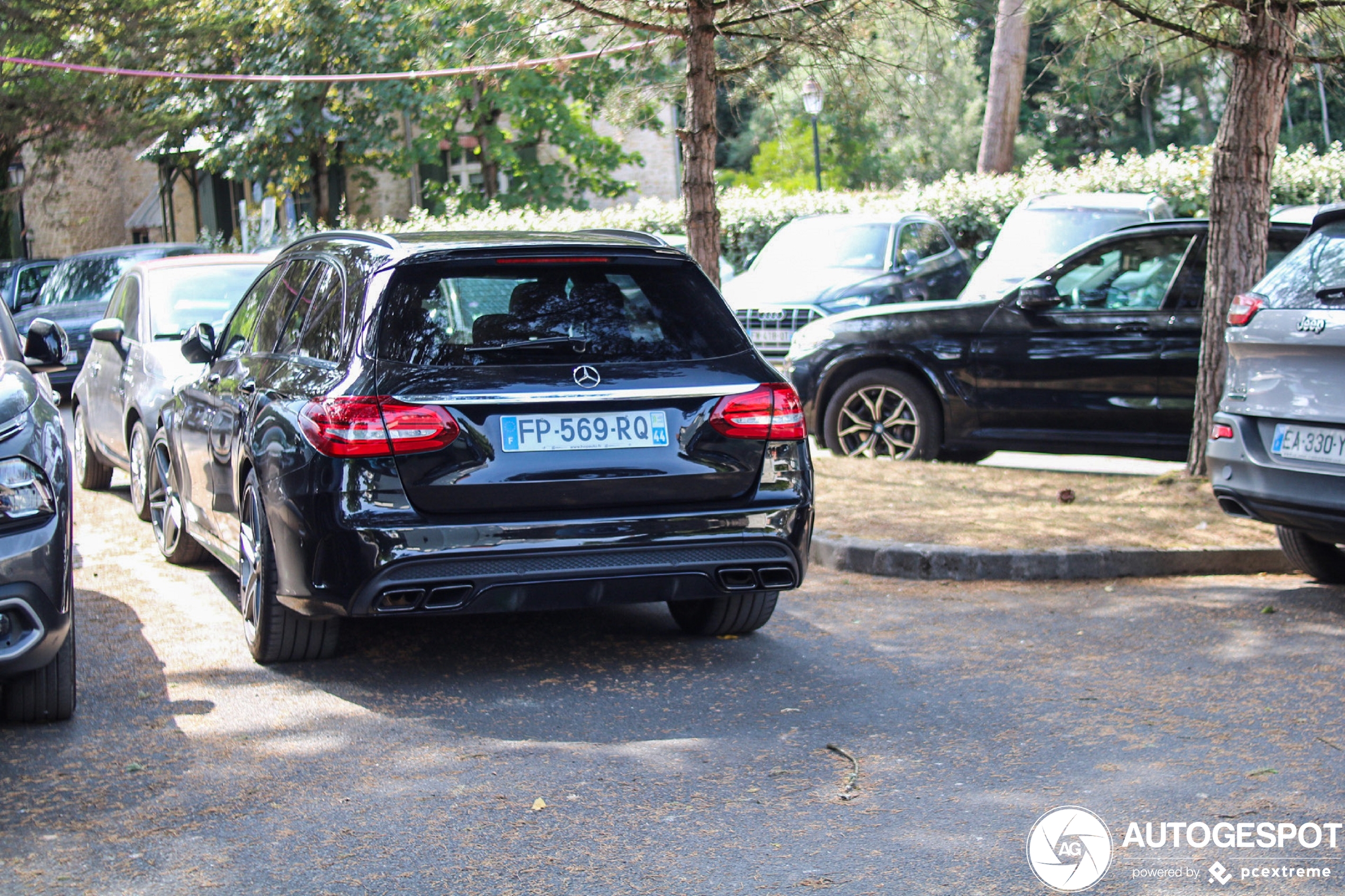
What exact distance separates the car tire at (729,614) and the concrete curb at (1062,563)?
1.47 m

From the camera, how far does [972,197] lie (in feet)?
75.2

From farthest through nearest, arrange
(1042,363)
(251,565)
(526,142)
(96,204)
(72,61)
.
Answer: (96,204) → (526,142) → (72,61) → (1042,363) → (251,565)

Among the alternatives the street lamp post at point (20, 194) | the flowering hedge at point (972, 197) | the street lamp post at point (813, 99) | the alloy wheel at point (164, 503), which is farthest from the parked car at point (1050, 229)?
the street lamp post at point (20, 194)

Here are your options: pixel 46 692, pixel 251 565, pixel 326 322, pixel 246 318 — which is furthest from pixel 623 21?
pixel 46 692

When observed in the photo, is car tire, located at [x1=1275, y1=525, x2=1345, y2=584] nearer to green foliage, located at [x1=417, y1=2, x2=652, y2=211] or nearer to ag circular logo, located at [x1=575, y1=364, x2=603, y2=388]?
ag circular logo, located at [x1=575, y1=364, x2=603, y2=388]

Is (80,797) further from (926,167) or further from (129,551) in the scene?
(926,167)

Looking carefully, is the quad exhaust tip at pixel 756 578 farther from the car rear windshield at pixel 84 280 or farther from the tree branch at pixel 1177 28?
the car rear windshield at pixel 84 280

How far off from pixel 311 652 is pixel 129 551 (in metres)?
2.89

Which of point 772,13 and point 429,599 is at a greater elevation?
point 772,13

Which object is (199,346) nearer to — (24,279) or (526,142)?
(24,279)

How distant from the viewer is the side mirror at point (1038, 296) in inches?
389

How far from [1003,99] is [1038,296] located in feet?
62.9

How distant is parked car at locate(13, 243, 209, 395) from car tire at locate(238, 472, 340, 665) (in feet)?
45.7

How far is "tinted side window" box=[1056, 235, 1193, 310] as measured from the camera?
9875 mm
